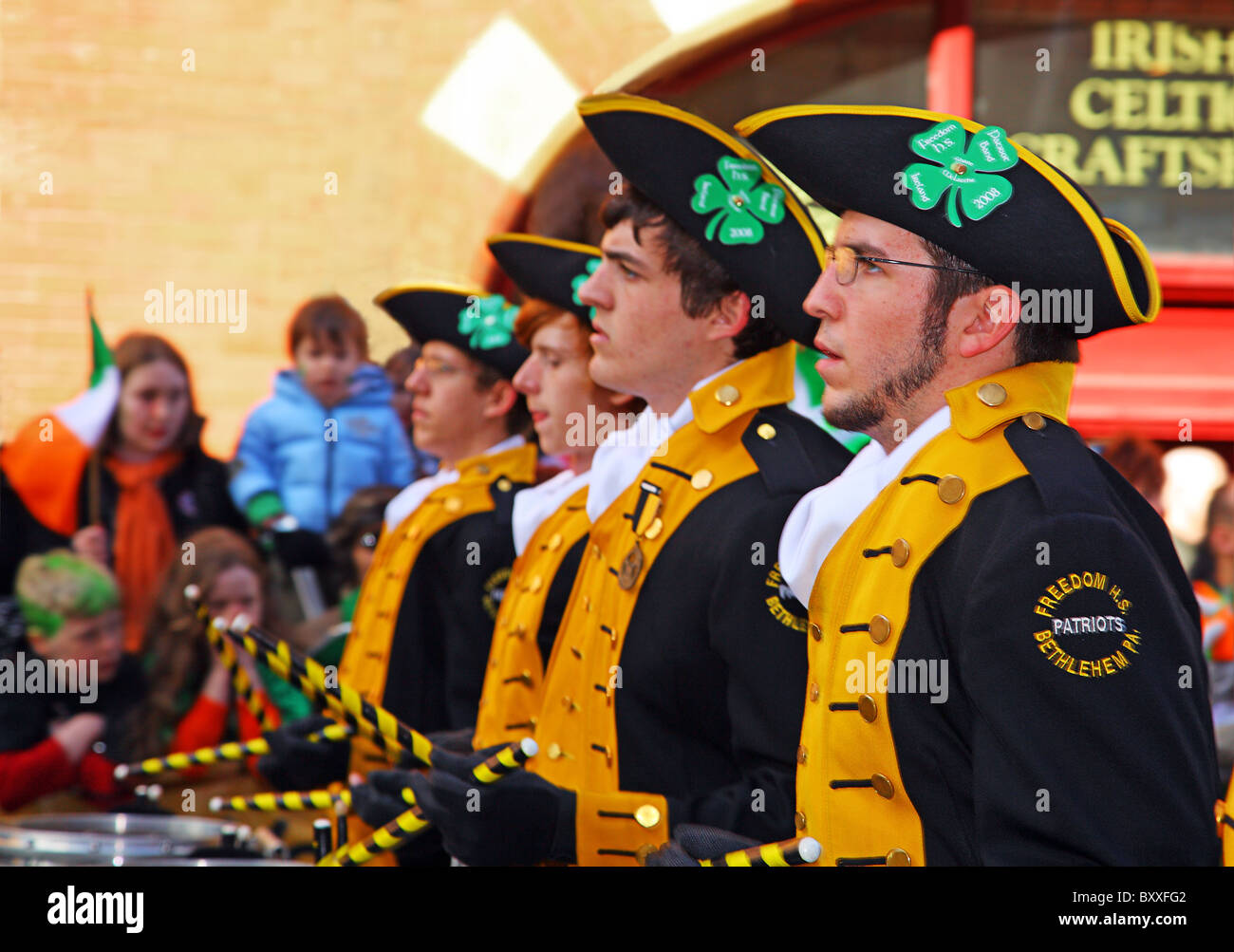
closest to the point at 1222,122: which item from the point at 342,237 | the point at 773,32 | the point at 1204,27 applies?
the point at 1204,27

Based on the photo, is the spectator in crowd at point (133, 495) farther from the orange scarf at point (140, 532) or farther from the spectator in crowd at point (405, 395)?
the spectator in crowd at point (405, 395)

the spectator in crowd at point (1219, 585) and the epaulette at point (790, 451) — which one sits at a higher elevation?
the epaulette at point (790, 451)

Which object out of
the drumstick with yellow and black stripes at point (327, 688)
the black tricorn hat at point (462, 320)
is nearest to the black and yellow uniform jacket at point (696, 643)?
the drumstick with yellow and black stripes at point (327, 688)

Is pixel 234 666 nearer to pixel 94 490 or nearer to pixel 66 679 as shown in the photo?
pixel 66 679

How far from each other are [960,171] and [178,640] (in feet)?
14.1

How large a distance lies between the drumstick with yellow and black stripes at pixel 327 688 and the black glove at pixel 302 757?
89 centimetres

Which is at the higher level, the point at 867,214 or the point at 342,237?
the point at 342,237

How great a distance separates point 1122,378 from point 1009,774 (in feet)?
15.3

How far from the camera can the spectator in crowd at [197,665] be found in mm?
5316

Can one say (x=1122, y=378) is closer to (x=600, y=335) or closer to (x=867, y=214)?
(x=600, y=335)

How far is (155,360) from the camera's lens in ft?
19.1

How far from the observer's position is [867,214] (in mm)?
1871

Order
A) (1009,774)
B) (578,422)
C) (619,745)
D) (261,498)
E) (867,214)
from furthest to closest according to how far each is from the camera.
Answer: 1. (261,498)
2. (578,422)
3. (619,745)
4. (867,214)
5. (1009,774)
